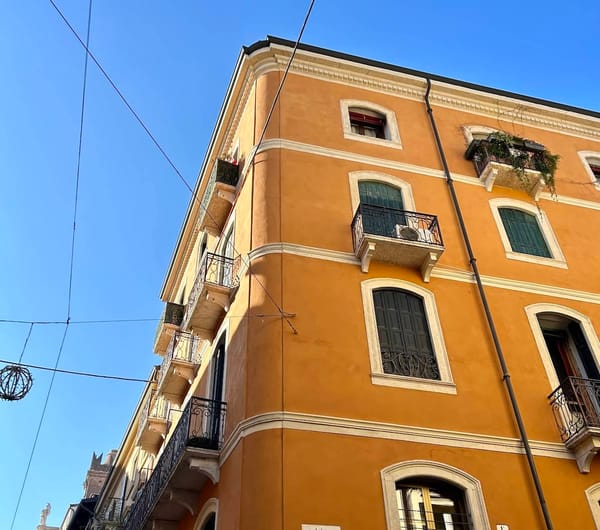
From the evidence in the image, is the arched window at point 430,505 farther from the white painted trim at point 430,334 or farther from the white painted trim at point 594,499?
the white painted trim at point 594,499

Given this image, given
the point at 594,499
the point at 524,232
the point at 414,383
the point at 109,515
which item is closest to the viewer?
the point at 594,499

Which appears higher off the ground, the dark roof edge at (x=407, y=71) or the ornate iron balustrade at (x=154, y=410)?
the dark roof edge at (x=407, y=71)

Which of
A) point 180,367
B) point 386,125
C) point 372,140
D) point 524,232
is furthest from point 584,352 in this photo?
point 180,367

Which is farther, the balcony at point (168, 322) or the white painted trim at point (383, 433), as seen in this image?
the balcony at point (168, 322)

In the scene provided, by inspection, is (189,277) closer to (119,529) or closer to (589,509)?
(119,529)

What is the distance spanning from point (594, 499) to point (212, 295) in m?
8.20

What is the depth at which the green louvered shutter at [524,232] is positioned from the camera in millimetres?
14797

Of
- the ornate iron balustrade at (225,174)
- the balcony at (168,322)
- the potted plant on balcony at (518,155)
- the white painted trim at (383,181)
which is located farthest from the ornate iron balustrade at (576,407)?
the balcony at (168,322)

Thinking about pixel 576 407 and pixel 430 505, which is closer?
pixel 430 505

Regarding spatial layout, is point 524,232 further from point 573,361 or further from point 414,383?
point 414,383

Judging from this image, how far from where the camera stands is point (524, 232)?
49.9ft

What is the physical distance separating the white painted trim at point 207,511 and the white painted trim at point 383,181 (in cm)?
709

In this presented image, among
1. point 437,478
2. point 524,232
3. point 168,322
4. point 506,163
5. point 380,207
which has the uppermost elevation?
point 506,163

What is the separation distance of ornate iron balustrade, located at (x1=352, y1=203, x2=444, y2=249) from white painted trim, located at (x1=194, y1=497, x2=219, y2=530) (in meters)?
5.62
